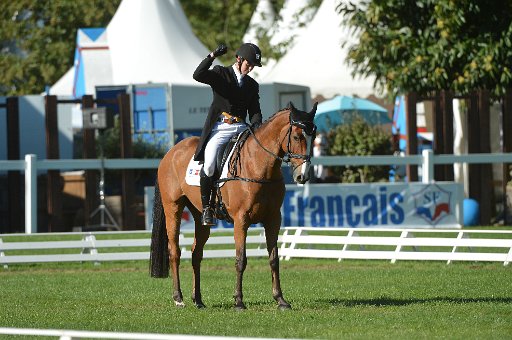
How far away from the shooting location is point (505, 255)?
18812 mm

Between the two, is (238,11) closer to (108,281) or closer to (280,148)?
(108,281)

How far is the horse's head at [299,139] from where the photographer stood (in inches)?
476

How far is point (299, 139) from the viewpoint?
12.2 meters

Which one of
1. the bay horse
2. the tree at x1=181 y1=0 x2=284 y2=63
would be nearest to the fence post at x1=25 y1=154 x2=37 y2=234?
the bay horse

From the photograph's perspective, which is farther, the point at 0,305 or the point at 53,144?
the point at 53,144

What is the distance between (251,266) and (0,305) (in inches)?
265

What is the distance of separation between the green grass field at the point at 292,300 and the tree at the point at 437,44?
31.9 ft

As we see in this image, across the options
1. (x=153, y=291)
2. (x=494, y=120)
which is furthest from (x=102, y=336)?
(x=494, y=120)

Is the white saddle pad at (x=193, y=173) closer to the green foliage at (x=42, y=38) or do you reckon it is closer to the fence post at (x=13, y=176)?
the fence post at (x=13, y=176)

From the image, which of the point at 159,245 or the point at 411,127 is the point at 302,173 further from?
the point at 411,127

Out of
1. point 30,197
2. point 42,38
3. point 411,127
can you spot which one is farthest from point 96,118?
point 42,38

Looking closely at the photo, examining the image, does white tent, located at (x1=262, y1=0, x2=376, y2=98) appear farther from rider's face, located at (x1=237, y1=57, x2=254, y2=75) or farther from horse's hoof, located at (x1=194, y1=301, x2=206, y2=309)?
horse's hoof, located at (x1=194, y1=301, x2=206, y2=309)

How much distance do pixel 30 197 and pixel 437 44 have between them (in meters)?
11.0

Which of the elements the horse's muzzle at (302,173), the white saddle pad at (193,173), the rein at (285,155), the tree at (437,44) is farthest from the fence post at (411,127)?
the horse's muzzle at (302,173)
